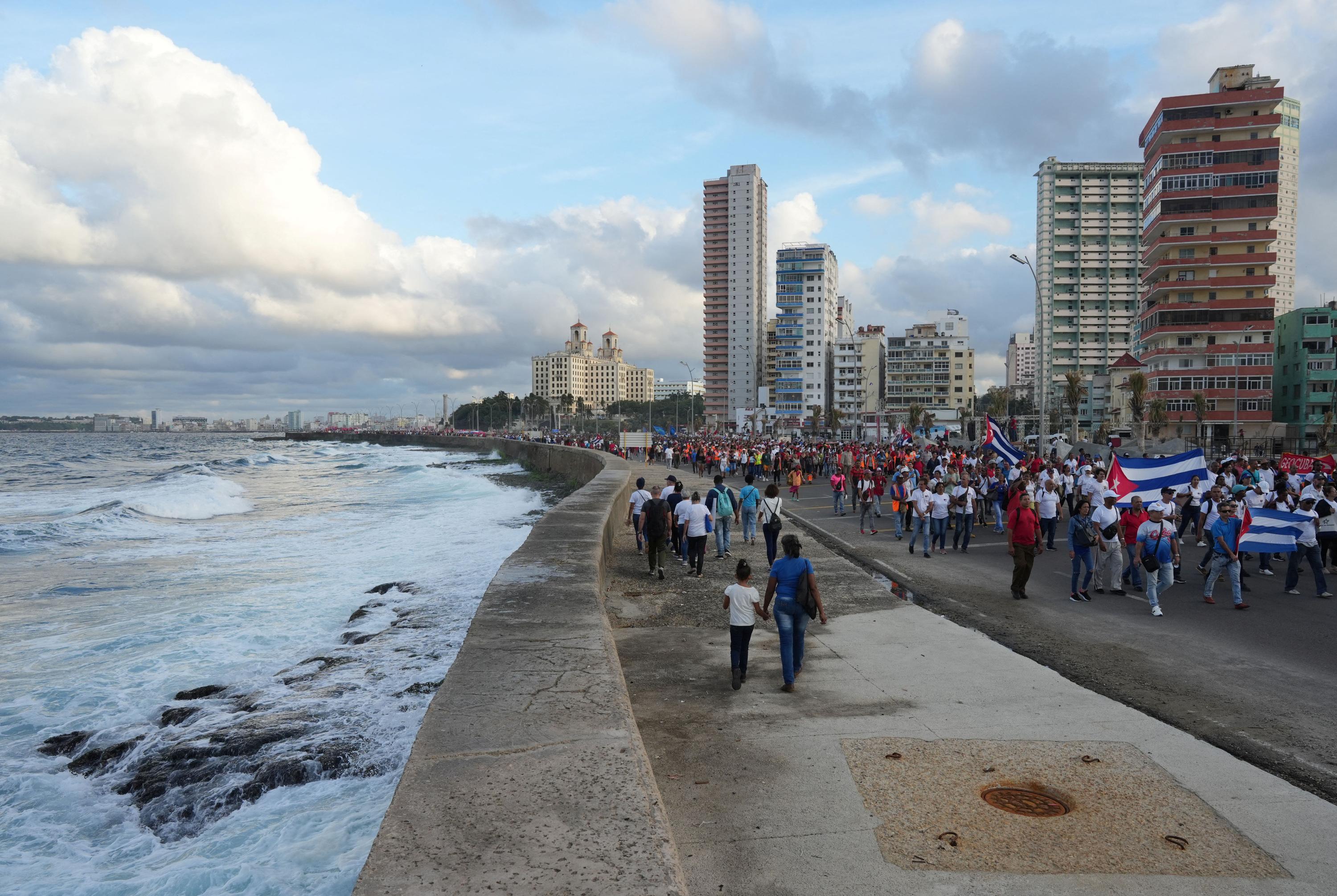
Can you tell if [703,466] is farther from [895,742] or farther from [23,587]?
[895,742]

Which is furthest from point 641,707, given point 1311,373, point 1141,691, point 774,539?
point 1311,373

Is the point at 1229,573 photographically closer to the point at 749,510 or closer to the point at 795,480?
the point at 749,510

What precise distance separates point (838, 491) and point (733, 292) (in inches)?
5910

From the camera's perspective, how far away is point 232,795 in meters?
6.50

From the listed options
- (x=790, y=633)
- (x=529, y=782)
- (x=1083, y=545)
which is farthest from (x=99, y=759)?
(x=1083, y=545)

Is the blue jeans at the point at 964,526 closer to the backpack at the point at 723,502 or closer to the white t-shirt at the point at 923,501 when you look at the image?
the white t-shirt at the point at 923,501

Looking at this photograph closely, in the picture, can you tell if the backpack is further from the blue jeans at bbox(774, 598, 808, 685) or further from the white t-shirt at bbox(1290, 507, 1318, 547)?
the white t-shirt at bbox(1290, 507, 1318, 547)

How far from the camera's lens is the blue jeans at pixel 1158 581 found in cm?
1086

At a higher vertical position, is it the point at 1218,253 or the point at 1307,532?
the point at 1218,253

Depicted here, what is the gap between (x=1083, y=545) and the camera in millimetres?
11945

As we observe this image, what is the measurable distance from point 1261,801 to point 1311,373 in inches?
3070

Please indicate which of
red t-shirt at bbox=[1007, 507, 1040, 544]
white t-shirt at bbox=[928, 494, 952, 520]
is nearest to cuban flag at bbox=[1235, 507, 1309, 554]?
red t-shirt at bbox=[1007, 507, 1040, 544]

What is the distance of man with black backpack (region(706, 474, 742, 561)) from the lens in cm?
1541

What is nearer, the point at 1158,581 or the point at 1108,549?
the point at 1158,581
